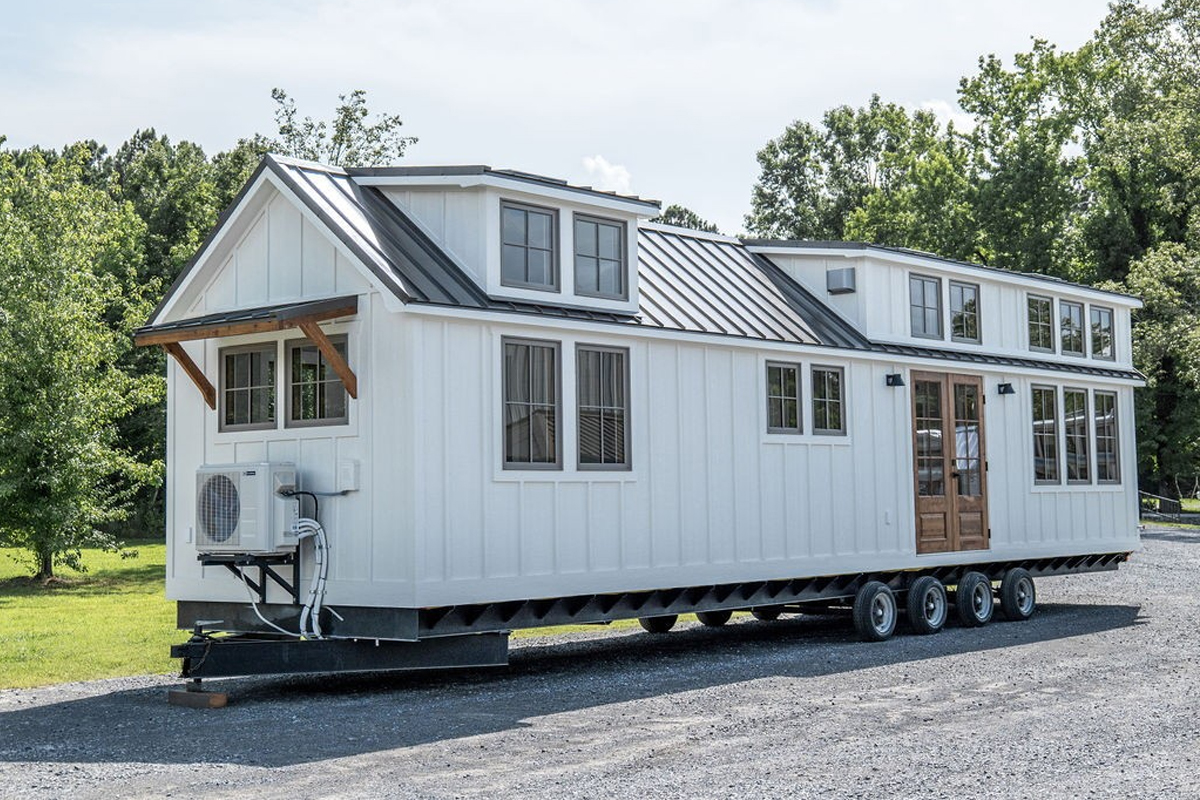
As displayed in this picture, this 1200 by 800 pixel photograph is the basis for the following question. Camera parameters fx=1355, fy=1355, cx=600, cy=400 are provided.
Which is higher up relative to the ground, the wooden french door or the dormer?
the dormer

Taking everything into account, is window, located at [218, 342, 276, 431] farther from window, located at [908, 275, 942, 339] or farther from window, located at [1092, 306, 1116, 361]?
window, located at [1092, 306, 1116, 361]

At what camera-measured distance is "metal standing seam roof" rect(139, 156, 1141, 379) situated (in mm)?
12141

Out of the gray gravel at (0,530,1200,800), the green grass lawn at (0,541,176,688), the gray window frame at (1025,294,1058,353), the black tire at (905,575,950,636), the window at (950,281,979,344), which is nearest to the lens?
the gray gravel at (0,530,1200,800)

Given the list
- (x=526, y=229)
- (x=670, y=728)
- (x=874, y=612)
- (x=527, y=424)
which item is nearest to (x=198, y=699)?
(x=527, y=424)

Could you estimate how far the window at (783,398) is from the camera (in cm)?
1510

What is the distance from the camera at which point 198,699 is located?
11.1 metres

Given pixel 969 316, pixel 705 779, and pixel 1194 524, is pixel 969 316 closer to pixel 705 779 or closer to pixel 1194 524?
pixel 705 779

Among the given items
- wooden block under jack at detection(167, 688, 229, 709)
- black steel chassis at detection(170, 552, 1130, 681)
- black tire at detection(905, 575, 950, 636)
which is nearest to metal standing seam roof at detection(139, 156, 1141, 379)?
black steel chassis at detection(170, 552, 1130, 681)

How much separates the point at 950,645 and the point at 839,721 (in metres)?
5.33

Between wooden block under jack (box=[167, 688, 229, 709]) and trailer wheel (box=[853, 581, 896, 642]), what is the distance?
7.38 m

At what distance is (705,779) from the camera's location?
8102 millimetres

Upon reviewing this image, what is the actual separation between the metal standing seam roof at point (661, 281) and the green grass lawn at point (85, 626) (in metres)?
3.65

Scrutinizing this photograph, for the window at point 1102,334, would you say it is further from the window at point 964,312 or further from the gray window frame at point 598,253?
the gray window frame at point 598,253

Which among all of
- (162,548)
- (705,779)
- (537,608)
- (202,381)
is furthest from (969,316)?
(162,548)
